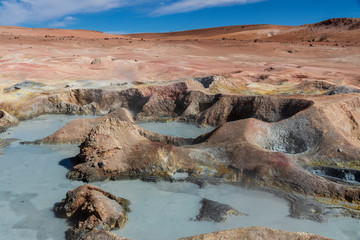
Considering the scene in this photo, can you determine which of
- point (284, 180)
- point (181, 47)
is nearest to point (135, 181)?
point (284, 180)

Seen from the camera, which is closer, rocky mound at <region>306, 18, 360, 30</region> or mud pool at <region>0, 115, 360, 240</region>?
mud pool at <region>0, 115, 360, 240</region>

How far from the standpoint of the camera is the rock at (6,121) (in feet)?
29.3

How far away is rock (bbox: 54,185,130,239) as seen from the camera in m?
4.27

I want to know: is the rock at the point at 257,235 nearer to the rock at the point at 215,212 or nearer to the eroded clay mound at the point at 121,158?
the rock at the point at 215,212

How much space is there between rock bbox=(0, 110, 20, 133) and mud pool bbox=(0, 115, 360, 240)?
8.74 feet

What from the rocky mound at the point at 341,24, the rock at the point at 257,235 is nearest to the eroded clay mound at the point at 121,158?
the rock at the point at 257,235

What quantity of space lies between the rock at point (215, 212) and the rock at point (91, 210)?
1.02m

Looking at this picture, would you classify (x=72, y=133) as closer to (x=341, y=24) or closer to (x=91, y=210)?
(x=91, y=210)

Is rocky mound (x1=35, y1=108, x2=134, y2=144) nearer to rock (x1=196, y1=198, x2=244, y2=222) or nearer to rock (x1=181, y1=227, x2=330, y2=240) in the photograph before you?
rock (x1=196, y1=198, x2=244, y2=222)

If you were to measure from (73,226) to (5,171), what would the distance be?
2.57m

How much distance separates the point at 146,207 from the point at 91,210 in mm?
846

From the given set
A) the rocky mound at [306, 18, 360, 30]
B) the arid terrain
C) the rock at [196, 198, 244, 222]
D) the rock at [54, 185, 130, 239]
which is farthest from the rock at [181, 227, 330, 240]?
the rocky mound at [306, 18, 360, 30]

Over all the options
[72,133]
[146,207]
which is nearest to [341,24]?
[72,133]

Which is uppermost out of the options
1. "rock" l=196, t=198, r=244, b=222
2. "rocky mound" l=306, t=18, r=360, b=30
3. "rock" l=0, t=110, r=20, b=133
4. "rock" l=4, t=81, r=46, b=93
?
"rocky mound" l=306, t=18, r=360, b=30
